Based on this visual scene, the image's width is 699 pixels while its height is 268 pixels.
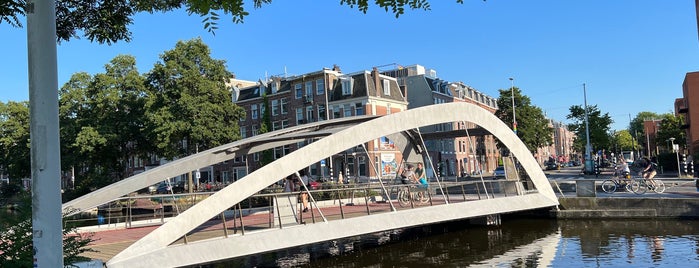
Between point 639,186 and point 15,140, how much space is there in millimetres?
45666

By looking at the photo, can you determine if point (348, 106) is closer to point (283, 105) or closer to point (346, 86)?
point (346, 86)

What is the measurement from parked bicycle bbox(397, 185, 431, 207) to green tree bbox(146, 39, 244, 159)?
21.0 m

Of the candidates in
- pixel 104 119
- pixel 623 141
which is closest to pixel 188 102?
pixel 104 119

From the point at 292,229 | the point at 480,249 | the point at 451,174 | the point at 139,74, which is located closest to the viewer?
the point at 292,229

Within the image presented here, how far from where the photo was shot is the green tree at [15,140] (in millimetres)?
40031

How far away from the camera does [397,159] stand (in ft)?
162

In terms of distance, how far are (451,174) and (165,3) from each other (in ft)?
184

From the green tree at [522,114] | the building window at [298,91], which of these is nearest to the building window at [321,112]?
the building window at [298,91]

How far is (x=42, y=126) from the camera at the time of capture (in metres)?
2.81

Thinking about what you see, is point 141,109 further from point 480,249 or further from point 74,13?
point 74,13

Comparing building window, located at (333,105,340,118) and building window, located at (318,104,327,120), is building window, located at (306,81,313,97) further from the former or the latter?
building window, located at (333,105,340,118)

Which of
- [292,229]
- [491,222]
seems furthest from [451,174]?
[292,229]

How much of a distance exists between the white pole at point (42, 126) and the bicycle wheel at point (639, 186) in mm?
22168

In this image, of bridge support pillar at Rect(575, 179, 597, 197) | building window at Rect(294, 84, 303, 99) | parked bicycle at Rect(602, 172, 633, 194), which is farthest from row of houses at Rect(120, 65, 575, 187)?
bridge support pillar at Rect(575, 179, 597, 197)
